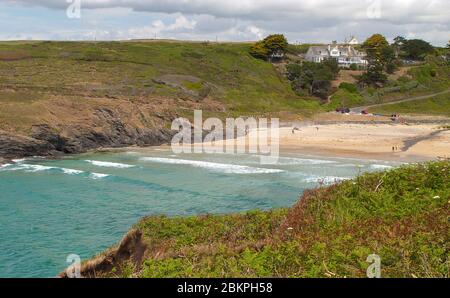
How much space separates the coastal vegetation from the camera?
8.84 m

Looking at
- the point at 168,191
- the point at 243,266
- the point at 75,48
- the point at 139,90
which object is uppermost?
the point at 75,48

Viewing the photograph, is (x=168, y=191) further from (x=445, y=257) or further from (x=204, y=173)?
(x=445, y=257)

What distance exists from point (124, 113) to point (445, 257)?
153ft

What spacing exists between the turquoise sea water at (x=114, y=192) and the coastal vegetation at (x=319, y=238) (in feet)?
20.2

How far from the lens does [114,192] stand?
2941 centimetres

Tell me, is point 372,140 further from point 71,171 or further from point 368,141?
point 71,171

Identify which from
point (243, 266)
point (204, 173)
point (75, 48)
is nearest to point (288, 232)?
point (243, 266)

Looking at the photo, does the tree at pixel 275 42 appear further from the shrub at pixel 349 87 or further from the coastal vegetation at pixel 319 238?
the coastal vegetation at pixel 319 238

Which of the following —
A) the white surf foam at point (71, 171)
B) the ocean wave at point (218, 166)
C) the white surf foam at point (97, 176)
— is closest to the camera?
the white surf foam at point (97, 176)

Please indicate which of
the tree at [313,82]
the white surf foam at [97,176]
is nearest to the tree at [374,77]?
the tree at [313,82]

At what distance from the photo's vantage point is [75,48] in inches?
3590

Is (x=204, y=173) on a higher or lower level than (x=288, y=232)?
lower

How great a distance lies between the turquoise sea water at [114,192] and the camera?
1973 cm

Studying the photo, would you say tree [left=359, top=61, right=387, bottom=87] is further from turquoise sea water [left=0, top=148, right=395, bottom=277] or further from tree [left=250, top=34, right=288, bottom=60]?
turquoise sea water [left=0, top=148, right=395, bottom=277]
